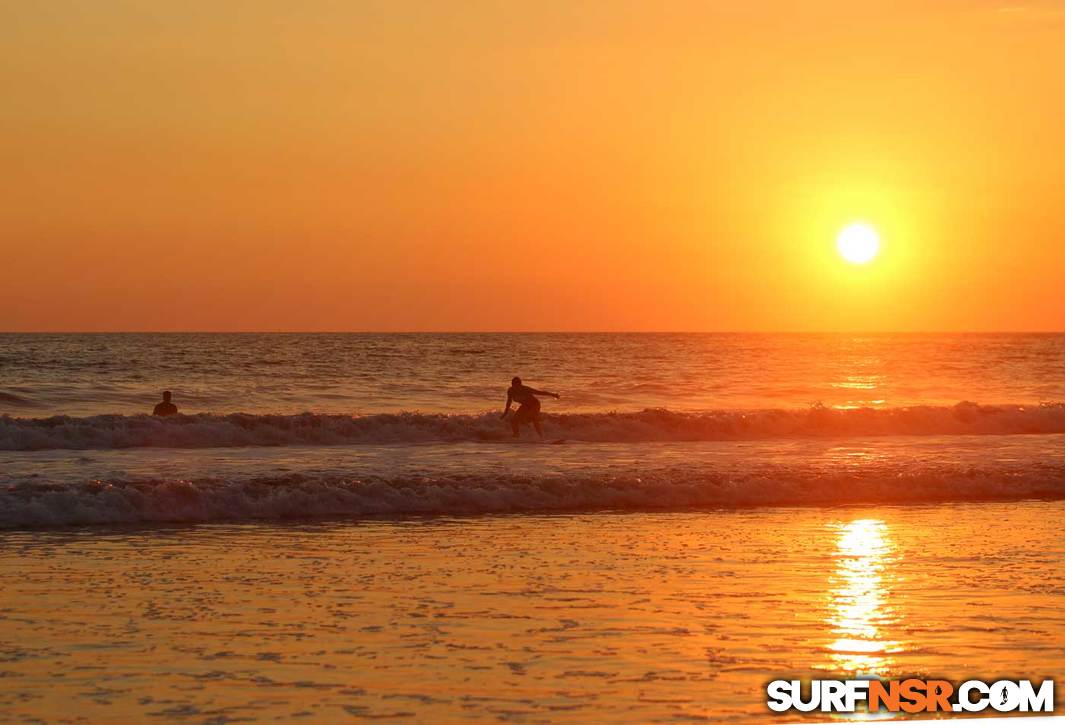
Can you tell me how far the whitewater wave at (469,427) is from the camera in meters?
30.3

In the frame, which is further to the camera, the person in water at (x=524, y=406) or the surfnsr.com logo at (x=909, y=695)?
the person in water at (x=524, y=406)

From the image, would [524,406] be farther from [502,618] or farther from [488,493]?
[502,618]

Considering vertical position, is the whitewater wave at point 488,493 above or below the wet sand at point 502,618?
above

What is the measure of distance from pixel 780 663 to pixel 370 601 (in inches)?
154

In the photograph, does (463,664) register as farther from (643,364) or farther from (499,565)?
(643,364)

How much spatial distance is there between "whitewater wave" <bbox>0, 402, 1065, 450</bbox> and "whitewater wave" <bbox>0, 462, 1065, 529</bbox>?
11031 millimetres

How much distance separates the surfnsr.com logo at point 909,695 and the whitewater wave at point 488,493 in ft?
32.5

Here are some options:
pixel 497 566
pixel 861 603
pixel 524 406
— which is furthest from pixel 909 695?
pixel 524 406

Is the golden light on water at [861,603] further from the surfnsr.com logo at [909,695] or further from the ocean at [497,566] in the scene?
the surfnsr.com logo at [909,695]

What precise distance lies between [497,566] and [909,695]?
5.41 meters

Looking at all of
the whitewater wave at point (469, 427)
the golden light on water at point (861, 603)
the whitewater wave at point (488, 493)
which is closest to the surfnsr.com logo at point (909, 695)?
the golden light on water at point (861, 603)

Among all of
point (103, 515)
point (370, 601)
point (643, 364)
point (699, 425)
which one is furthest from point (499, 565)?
point (643, 364)

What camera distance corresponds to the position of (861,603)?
35.3 feet

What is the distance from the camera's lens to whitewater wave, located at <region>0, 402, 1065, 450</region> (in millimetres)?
30281
